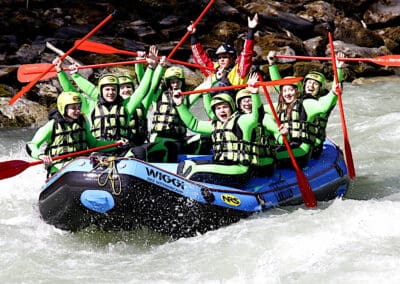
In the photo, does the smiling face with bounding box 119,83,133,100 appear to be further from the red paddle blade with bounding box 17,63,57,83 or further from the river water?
the river water

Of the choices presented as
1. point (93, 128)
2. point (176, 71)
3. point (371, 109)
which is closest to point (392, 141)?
point (371, 109)

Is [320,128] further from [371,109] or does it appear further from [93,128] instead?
[371,109]

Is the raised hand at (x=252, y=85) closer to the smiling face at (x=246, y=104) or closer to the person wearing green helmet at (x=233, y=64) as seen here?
the smiling face at (x=246, y=104)

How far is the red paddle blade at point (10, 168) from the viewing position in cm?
610

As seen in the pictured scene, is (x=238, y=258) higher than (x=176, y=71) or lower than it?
lower

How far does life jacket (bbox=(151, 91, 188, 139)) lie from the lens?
6.98 meters

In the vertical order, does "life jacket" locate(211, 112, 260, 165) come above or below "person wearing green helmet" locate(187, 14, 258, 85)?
below

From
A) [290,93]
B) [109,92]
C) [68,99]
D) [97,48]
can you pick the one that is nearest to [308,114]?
[290,93]

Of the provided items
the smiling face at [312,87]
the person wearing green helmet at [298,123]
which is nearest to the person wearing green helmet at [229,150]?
the person wearing green helmet at [298,123]

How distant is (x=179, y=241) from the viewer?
5.85 meters

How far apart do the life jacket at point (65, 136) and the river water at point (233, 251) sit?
74 cm

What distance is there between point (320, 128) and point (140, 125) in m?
1.89

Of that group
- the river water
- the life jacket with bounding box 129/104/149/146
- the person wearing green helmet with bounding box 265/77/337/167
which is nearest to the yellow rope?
the river water

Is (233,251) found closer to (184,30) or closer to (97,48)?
(97,48)
